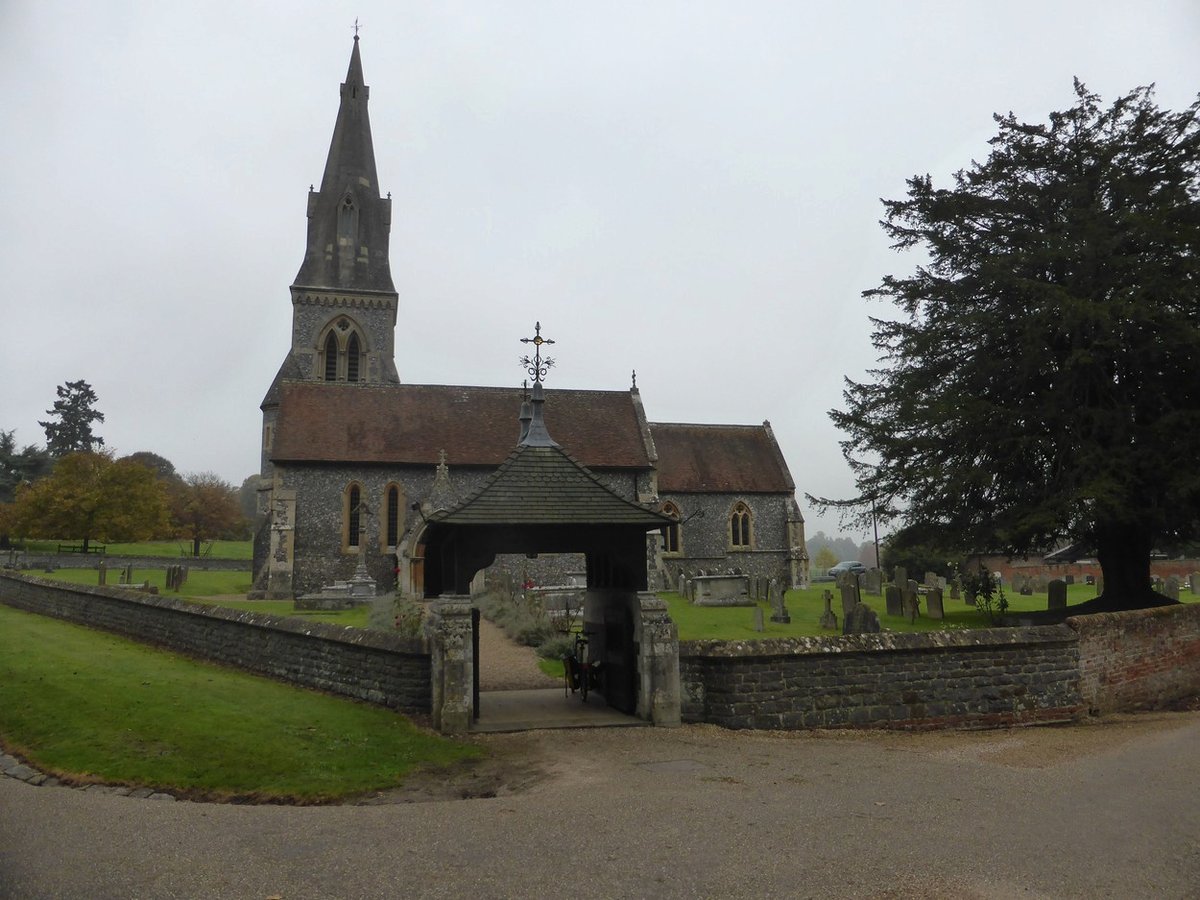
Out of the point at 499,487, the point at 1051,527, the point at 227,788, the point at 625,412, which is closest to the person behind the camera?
the point at 227,788

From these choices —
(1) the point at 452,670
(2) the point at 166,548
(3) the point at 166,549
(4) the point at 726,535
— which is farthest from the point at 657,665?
(2) the point at 166,548

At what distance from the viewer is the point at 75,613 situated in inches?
756

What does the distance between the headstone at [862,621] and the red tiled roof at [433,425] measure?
16.7 m

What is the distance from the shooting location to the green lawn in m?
44.7

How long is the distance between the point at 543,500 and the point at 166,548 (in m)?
53.5

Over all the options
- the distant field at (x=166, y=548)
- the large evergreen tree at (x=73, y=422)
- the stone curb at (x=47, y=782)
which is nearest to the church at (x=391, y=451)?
the stone curb at (x=47, y=782)

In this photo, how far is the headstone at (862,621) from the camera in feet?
46.8

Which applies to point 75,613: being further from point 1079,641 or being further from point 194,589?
point 1079,641

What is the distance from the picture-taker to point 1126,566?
18.1 metres

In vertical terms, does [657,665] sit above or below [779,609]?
Answer: above

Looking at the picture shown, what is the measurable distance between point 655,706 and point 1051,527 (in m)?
10.7

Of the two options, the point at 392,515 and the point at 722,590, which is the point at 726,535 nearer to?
the point at 722,590

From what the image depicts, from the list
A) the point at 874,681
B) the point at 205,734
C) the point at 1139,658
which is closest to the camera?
the point at 205,734

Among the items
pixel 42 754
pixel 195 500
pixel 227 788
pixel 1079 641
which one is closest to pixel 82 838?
pixel 227 788
